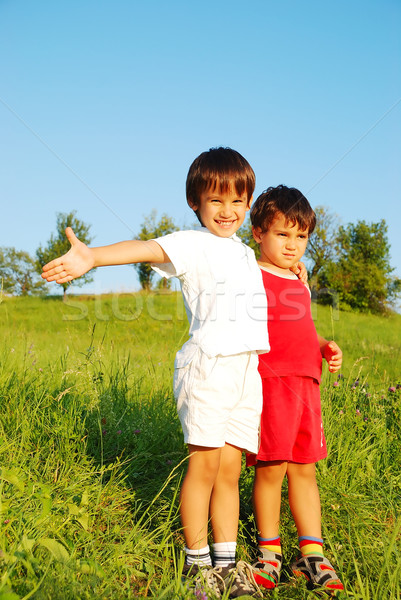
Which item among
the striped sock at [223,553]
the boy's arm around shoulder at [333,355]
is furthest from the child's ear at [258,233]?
the striped sock at [223,553]

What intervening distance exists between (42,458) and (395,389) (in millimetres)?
2586

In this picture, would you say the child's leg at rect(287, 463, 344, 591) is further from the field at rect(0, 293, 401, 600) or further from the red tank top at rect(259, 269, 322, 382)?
the red tank top at rect(259, 269, 322, 382)

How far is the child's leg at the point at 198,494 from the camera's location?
2.04 meters

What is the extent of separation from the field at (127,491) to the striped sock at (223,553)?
0.18 metres

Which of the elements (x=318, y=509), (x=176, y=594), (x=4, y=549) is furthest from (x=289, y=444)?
(x=4, y=549)

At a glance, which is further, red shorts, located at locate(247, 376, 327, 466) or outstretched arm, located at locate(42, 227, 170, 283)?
red shorts, located at locate(247, 376, 327, 466)

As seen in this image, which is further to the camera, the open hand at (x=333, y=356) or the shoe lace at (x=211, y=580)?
the open hand at (x=333, y=356)

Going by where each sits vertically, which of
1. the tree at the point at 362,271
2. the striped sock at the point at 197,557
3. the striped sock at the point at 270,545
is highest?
the tree at the point at 362,271

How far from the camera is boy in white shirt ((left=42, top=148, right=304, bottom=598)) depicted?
204 centimetres

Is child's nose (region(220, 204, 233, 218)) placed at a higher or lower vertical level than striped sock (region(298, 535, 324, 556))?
higher

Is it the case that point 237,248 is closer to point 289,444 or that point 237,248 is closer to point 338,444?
point 289,444

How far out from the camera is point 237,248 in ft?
7.37

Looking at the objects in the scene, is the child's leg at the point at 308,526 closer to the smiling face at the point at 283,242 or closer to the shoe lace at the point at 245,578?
the shoe lace at the point at 245,578

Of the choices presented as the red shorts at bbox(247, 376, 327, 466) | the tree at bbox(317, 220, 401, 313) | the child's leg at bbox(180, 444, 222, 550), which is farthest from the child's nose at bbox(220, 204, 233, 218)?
the tree at bbox(317, 220, 401, 313)
